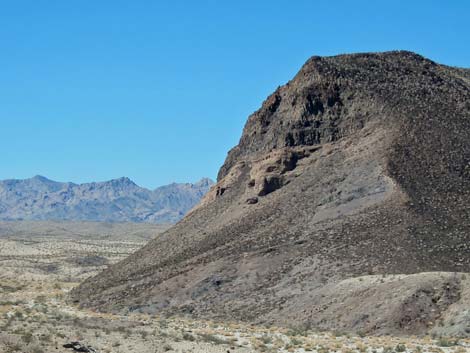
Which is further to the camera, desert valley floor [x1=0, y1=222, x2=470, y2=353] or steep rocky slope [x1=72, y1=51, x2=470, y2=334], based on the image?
steep rocky slope [x1=72, y1=51, x2=470, y2=334]

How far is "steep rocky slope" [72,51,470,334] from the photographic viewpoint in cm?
4234

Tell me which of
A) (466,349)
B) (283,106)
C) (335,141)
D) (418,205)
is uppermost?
(283,106)

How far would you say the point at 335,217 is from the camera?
5222 cm

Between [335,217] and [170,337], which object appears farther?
[335,217]

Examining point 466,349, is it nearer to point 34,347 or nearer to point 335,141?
point 34,347

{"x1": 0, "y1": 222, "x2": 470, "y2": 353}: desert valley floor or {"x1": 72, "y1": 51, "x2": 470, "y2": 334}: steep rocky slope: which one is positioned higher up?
{"x1": 72, "y1": 51, "x2": 470, "y2": 334}: steep rocky slope

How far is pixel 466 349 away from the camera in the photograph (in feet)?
106

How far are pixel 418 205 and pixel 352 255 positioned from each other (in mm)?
6156

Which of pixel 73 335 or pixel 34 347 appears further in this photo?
pixel 73 335

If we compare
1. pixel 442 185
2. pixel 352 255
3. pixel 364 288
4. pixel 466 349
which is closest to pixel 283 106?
pixel 442 185

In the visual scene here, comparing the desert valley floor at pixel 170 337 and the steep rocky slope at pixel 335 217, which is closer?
the desert valley floor at pixel 170 337

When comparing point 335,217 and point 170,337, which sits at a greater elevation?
point 335,217

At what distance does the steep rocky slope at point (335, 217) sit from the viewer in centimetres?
4234

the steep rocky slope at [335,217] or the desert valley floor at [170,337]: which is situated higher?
the steep rocky slope at [335,217]
